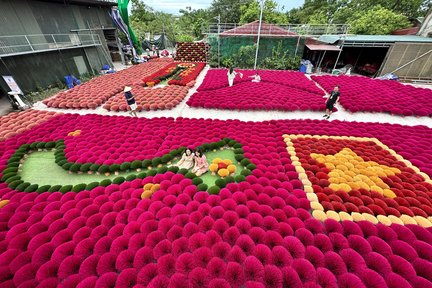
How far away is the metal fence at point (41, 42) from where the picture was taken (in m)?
12.1

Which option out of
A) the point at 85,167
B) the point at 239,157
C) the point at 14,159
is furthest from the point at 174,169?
the point at 14,159

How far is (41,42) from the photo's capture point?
14.7 metres

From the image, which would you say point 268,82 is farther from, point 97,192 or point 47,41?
point 47,41

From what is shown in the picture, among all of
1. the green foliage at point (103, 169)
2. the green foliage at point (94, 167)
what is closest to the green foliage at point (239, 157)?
the green foliage at point (103, 169)

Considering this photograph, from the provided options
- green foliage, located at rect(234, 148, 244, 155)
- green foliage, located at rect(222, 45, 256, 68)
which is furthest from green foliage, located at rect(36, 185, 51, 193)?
green foliage, located at rect(222, 45, 256, 68)

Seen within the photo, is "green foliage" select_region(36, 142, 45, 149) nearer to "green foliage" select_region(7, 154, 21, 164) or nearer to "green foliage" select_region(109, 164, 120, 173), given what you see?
"green foliage" select_region(7, 154, 21, 164)

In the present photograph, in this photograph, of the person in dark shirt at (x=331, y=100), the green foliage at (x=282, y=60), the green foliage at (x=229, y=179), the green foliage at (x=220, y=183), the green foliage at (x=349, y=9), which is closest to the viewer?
the green foliage at (x=220, y=183)

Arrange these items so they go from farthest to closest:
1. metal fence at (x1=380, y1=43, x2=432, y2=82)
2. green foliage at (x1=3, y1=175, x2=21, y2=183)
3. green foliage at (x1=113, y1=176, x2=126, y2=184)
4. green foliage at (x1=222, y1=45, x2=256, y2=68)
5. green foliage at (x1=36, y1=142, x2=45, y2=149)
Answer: green foliage at (x1=222, y1=45, x2=256, y2=68)
metal fence at (x1=380, y1=43, x2=432, y2=82)
green foliage at (x1=36, y1=142, x2=45, y2=149)
green foliage at (x1=3, y1=175, x2=21, y2=183)
green foliage at (x1=113, y1=176, x2=126, y2=184)

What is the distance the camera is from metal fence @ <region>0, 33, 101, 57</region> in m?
12.1

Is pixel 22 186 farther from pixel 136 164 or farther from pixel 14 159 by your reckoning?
pixel 136 164

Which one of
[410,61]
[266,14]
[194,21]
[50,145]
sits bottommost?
[50,145]

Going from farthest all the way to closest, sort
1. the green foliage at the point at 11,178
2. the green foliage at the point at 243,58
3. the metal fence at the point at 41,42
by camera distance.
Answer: the green foliage at the point at 243,58 → the metal fence at the point at 41,42 → the green foliage at the point at 11,178

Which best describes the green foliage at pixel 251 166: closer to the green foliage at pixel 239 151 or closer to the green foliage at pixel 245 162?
the green foliage at pixel 245 162

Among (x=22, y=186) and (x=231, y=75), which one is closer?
(x=22, y=186)
